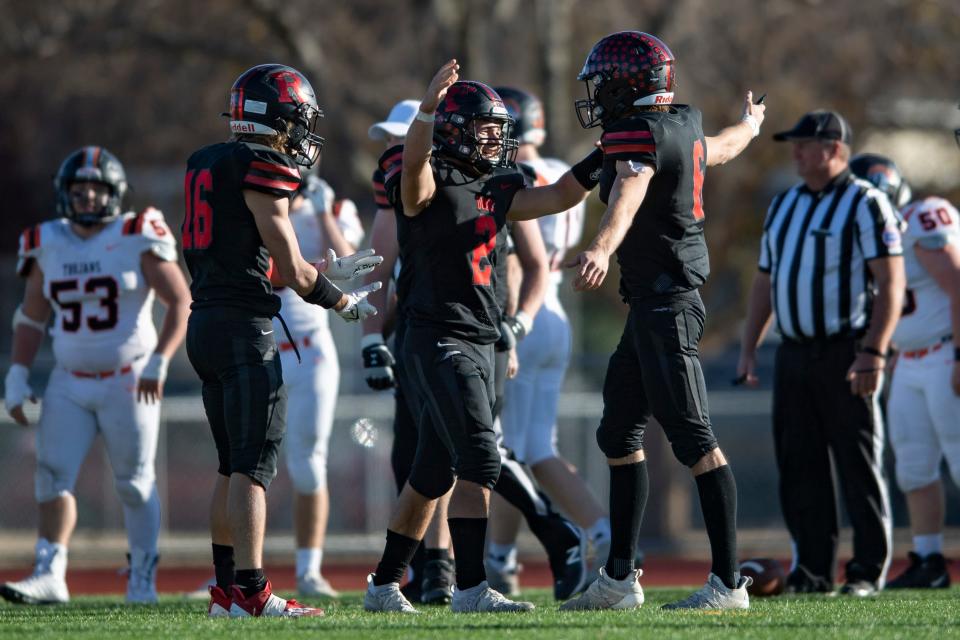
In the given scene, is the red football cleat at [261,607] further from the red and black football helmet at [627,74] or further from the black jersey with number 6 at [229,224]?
the red and black football helmet at [627,74]

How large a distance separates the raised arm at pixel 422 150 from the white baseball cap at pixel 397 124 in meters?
1.47

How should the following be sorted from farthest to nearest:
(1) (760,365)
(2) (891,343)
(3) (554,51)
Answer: (3) (554,51)
(1) (760,365)
(2) (891,343)

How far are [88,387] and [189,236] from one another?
78.3 inches

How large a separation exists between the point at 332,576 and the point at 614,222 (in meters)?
6.58

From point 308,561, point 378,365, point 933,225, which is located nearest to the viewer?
point 378,365

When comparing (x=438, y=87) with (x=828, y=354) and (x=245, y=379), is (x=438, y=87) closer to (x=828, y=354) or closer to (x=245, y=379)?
(x=245, y=379)

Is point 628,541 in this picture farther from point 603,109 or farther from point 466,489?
point 603,109

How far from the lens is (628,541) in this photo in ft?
17.7

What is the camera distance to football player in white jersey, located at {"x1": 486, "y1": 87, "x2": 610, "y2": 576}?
7.09 m

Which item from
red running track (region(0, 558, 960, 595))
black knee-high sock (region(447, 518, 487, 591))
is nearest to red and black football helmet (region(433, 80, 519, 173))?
black knee-high sock (region(447, 518, 487, 591))

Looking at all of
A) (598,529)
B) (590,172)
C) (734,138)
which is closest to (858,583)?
(598,529)

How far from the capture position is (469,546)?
520 cm

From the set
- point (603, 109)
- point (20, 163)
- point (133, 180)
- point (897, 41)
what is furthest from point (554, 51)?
point (603, 109)

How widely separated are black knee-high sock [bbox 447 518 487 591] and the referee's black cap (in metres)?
2.89
